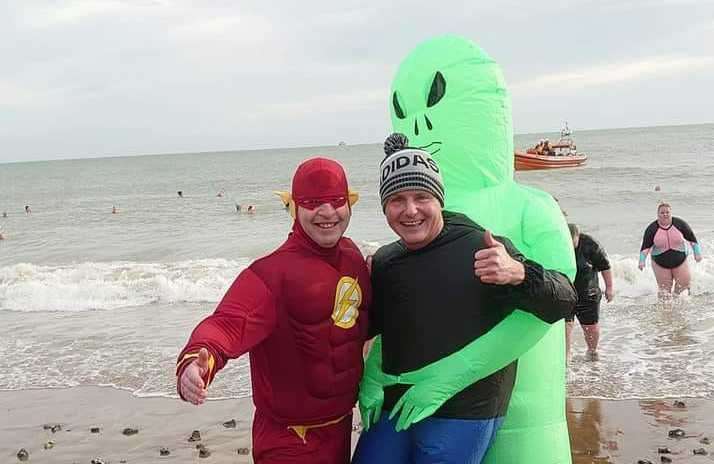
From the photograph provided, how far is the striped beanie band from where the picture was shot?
281cm

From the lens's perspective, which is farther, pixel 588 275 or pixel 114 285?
pixel 114 285

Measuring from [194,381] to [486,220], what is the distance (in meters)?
1.44

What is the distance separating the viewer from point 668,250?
9.98m

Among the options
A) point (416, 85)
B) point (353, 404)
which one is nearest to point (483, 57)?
point (416, 85)

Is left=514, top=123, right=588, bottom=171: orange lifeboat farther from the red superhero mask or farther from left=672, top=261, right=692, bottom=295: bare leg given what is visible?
the red superhero mask

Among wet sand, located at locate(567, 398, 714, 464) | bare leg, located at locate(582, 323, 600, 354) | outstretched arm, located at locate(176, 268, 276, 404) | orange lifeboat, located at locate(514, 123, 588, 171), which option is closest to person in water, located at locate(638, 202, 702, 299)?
bare leg, located at locate(582, 323, 600, 354)

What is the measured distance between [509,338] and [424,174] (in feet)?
2.30

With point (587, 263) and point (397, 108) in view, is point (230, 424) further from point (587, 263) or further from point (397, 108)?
point (397, 108)

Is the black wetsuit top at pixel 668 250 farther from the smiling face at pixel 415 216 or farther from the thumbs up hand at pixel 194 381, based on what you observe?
the thumbs up hand at pixel 194 381

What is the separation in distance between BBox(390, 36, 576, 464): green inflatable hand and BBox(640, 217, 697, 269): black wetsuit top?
7.16 meters

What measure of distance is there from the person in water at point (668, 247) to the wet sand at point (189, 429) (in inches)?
138

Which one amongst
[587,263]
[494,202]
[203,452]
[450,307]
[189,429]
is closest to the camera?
[450,307]

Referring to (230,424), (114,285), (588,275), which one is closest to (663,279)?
(588,275)

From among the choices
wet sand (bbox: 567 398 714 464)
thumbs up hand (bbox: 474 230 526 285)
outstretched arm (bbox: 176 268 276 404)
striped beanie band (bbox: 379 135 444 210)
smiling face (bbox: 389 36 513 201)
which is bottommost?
wet sand (bbox: 567 398 714 464)
